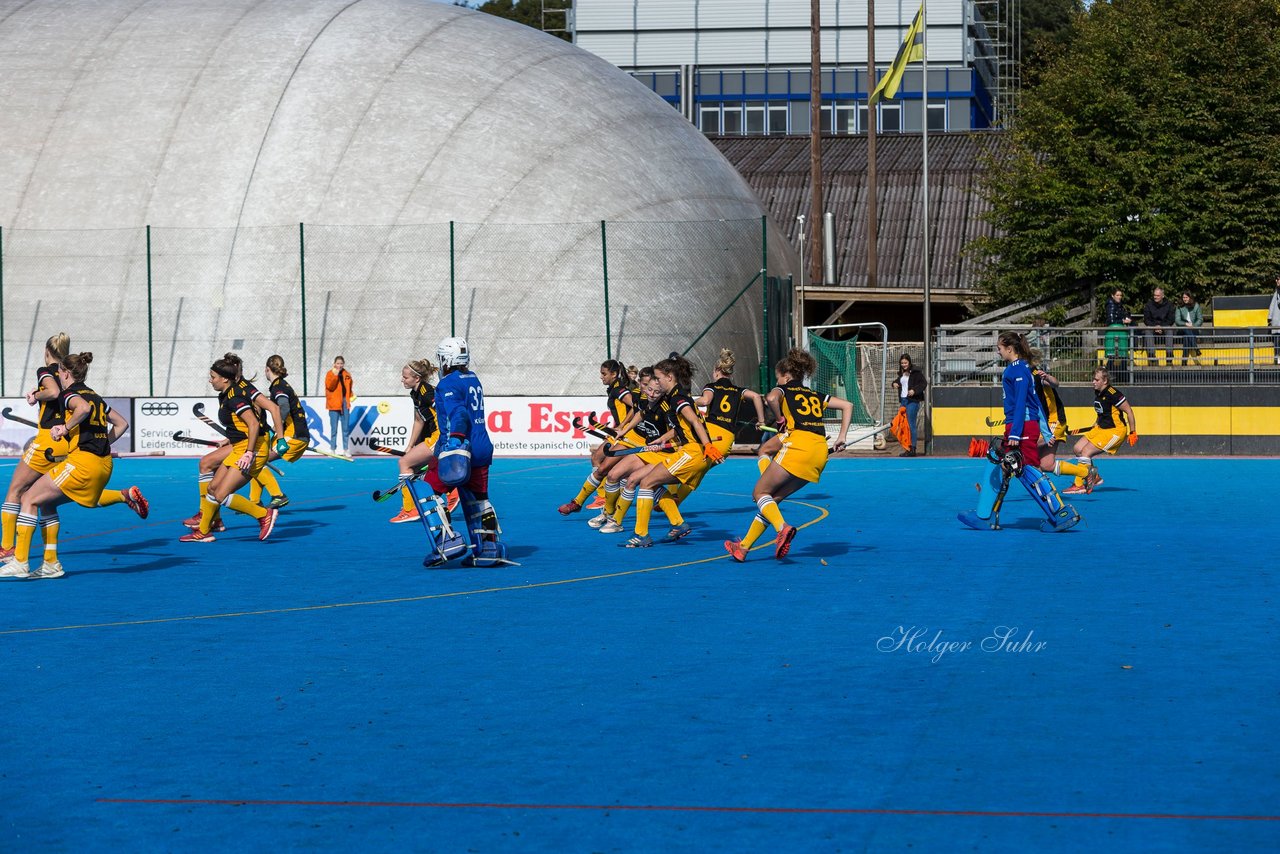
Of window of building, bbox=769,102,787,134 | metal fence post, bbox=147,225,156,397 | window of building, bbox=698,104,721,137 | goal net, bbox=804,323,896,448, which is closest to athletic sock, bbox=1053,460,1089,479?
goal net, bbox=804,323,896,448

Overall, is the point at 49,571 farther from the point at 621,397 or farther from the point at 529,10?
the point at 529,10

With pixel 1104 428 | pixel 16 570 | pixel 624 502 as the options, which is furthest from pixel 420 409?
pixel 1104 428

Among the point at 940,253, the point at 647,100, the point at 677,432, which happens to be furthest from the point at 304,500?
the point at 940,253

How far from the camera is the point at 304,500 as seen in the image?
2172 centimetres

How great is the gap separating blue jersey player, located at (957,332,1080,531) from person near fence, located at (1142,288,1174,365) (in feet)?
47.6

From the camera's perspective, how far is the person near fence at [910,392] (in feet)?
98.1

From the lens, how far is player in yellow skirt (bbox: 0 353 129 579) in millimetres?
13203

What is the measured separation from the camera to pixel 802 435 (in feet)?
44.9

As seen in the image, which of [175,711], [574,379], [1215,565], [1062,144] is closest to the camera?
[175,711]

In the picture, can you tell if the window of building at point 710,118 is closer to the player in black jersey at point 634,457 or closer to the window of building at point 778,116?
the window of building at point 778,116

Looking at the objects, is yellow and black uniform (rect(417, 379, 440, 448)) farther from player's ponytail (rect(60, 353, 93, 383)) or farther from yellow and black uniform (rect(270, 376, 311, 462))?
player's ponytail (rect(60, 353, 93, 383))

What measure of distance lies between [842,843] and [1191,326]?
2589 centimetres

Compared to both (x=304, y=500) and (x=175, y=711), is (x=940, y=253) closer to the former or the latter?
(x=304, y=500)

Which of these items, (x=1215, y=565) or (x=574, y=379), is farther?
(x=574, y=379)
